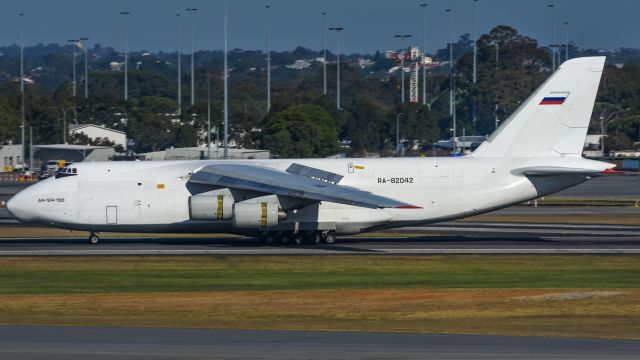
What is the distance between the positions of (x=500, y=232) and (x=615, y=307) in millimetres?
19729

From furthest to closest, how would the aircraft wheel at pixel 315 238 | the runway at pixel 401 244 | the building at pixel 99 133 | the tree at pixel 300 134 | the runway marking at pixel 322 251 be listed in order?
the building at pixel 99 133
the tree at pixel 300 134
the aircraft wheel at pixel 315 238
the runway at pixel 401 244
the runway marking at pixel 322 251

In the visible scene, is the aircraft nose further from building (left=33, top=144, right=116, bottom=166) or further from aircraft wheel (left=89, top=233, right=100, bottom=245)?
building (left=33, top=144, right=116, bottom=166)

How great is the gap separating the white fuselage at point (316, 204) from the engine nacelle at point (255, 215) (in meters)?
0.67

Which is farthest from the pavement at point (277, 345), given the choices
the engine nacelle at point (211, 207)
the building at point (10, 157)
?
the building at point (10, 157)

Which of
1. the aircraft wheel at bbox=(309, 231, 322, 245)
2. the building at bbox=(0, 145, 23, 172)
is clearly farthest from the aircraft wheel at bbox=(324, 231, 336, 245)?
the building at bbox=(0, 145, 23, 172)

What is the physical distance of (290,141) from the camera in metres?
103

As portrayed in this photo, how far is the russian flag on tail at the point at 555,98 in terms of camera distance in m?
41.2

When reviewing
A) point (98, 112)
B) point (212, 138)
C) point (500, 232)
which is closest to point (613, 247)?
point (500, 232)

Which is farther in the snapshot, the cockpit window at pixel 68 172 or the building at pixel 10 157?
the building at pixel 10 157

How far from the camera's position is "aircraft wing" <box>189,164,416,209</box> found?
36.5 metres

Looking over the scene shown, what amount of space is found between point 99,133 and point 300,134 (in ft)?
84.7

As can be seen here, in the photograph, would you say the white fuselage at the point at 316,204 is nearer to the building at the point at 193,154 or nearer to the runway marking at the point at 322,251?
the runway marking at the point at 322,251

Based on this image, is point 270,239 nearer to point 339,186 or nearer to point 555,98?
point 339,186

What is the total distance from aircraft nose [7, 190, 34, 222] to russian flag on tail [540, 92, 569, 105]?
2009 centimetres
